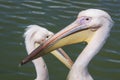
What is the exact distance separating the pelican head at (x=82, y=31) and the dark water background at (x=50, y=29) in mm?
3340

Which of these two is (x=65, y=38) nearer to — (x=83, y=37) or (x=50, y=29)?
(x=83, y=37)

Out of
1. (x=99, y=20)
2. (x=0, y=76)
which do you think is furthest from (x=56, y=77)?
(x=99, y=20)

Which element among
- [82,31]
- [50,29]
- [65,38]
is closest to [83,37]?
[82,31]

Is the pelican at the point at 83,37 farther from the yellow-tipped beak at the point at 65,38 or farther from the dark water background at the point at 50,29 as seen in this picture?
the dark water background at the point at 50,29

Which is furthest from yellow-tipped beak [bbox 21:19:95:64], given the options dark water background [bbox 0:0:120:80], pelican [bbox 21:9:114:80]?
dark water background [bbox 0:0:120:80]

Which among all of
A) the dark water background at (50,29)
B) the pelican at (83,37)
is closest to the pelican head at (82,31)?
the pelican at (83,37)

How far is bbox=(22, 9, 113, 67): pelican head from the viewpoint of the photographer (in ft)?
19.6

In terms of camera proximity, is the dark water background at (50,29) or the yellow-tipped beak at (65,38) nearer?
the yellow-tipped beak at (65,38)

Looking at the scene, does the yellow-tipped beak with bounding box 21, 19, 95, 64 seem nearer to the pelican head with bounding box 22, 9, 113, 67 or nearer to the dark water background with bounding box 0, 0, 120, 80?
the pelican head with bounding box 22, 9, 113, 67

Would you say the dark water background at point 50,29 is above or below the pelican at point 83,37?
below

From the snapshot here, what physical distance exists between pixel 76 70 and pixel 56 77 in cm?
339

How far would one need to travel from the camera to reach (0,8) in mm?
13055

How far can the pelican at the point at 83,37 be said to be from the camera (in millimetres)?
5988

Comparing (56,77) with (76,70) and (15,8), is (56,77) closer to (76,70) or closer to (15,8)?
(76,70)
